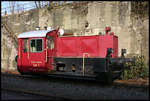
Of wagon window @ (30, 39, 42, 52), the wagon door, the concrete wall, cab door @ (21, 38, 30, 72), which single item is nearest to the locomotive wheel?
the wagon door

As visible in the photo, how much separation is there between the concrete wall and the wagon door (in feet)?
8.63

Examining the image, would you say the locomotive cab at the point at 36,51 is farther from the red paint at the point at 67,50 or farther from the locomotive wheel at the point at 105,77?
the locomotive wheel at the point at 105,77

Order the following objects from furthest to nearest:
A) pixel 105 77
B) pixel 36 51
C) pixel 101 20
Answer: pixel 101 20
pixel 36 51
pixel 105 77

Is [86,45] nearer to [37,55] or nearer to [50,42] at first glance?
[50,42]

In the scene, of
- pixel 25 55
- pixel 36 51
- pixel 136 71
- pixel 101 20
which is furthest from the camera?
pixel 101 20

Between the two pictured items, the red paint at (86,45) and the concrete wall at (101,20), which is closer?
the red paint at (86,45)

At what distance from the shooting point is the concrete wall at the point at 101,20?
1085 centimetres

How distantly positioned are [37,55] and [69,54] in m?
1.65

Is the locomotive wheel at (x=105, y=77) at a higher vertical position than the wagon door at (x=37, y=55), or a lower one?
lower

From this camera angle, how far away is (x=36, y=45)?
942 centimetres

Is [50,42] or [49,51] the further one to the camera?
Answer: [50,42]

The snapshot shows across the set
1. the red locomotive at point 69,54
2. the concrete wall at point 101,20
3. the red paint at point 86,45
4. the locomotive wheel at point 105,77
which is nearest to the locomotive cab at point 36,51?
the red locomotive at point 69,54

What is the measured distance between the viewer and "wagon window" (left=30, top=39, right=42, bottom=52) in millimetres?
9305

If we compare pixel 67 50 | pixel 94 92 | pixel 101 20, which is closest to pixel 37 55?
pixel 67 50
